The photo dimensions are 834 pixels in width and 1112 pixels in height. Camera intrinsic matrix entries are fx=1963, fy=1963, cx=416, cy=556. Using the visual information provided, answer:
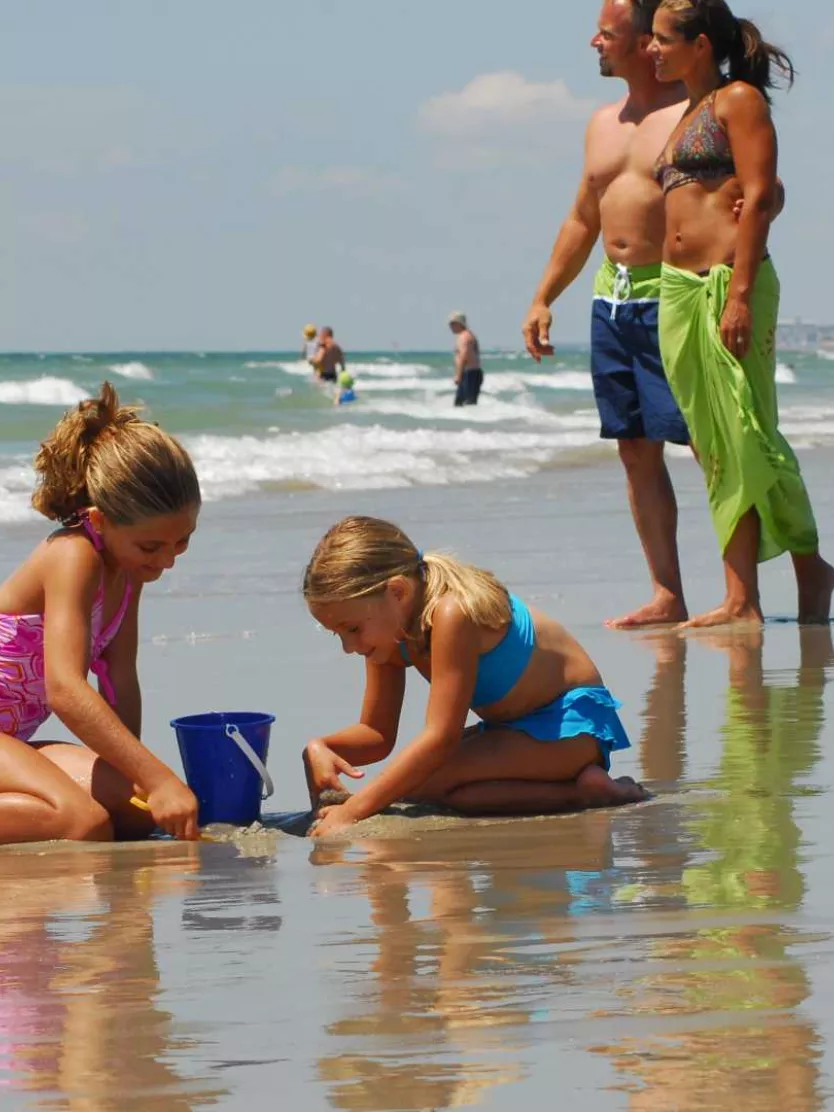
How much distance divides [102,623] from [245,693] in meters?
1.28

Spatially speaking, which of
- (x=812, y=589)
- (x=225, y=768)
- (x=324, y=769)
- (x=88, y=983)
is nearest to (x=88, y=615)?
(x=225, y=768)

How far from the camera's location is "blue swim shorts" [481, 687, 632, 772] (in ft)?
13.9

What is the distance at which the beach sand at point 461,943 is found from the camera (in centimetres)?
240

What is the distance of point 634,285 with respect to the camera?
6828mm

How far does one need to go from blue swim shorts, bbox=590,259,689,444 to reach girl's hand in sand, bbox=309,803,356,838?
9.87 feet

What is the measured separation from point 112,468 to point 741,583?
2.98 meters

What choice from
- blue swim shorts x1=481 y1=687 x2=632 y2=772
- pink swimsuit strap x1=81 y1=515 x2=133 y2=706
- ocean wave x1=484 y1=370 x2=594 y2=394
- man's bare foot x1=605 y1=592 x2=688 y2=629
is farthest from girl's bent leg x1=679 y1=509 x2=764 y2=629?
ocean wave x1=484 y1=370 x2=594 y2=394

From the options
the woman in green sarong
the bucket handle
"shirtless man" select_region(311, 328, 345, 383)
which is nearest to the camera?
the bucket handle

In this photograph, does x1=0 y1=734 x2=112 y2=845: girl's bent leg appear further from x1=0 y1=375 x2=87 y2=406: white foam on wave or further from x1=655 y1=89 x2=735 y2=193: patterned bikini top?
x1=0 y1=375 x2=87 y2=406: white foam on wave

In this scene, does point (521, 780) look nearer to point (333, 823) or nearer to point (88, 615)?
point (333, 823)

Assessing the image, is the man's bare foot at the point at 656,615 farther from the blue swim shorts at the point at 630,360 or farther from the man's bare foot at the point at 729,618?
the blue swim shorts at the point at 630,360

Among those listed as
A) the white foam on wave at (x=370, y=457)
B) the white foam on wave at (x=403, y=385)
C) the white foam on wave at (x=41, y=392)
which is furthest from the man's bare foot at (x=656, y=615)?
the white foam on wave at (x=403, y=385)

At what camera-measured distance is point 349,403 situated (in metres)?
30.8

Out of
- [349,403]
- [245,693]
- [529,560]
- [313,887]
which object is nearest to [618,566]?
[529,560]
